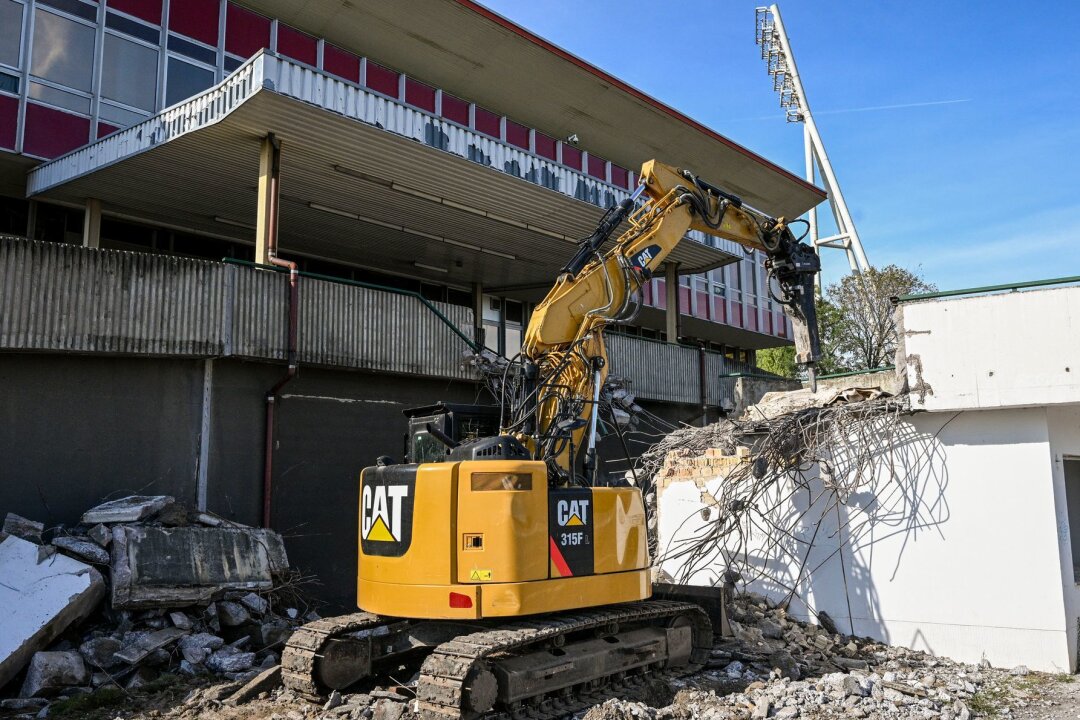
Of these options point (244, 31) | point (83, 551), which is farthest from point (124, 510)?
point (244, 31)

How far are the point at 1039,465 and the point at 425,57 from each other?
14.2m

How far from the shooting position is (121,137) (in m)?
13.7

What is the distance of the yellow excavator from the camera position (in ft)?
23.7

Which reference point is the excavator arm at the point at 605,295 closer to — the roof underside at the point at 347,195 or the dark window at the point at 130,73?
the roof underside at the point at 347,195

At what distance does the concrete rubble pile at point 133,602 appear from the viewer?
325 inches

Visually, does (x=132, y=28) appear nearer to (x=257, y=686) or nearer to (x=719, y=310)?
(x=257, y=686)

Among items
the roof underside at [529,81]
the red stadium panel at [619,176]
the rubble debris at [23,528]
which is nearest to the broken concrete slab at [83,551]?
the rubble debris at [23,528]

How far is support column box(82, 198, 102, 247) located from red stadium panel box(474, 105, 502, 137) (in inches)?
341

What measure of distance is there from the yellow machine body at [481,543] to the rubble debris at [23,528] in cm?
420

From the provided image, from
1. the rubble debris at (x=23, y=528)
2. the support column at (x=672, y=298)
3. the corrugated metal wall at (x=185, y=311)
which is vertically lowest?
the rubble debris at (x=23, y=528)

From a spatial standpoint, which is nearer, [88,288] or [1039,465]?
[1039,465]

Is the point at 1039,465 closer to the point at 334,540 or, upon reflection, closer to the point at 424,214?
the point at 334,540

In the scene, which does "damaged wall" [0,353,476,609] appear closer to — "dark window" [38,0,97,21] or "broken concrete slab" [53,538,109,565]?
"broken concrete slab" [53,538,109,565]

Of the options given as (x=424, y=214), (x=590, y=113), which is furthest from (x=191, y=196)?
(x=590, y=113)
